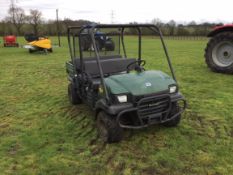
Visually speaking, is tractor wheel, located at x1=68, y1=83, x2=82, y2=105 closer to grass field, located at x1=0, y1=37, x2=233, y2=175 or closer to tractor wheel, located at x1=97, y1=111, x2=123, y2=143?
grass field, located at x1=0, y1=37, x2=233, y2=175

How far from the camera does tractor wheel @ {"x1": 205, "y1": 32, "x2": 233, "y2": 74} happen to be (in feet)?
23.9

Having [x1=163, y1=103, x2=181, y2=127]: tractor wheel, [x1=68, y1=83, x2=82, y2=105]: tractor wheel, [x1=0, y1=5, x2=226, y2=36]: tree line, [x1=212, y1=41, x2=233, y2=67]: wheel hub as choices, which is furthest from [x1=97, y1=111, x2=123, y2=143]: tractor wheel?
[x1=0, y1=5, x2=226, y2=36]: tree line

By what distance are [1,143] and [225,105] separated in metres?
3.69

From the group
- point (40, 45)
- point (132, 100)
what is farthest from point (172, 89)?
point (40, 45)

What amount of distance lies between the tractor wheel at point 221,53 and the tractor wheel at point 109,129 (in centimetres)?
505

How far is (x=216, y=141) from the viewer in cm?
341

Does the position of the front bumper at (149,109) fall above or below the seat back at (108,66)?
below

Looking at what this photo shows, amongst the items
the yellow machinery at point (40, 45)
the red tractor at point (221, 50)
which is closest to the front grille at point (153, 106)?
the red tractor at point (221, 50)

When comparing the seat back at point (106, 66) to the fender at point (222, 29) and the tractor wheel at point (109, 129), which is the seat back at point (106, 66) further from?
the fender at point (222, 29)

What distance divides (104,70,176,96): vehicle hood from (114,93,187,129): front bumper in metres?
0.11

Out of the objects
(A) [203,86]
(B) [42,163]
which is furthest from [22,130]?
(A) [203,86]

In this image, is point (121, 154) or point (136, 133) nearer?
point (121, 154)

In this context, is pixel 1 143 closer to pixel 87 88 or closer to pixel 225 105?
pixel 87 88

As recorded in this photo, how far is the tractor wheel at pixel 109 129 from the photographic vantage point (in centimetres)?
327
